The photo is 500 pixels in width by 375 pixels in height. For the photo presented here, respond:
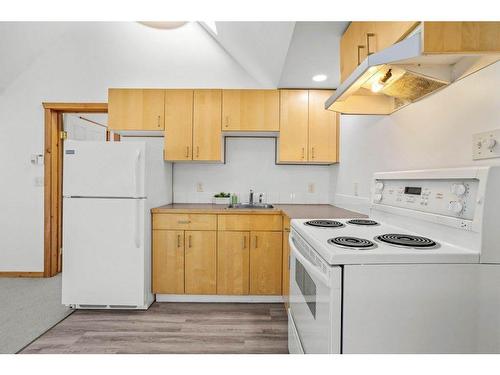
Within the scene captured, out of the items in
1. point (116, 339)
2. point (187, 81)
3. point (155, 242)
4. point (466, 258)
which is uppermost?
point (187, 81)

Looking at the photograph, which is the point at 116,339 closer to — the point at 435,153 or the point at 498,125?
the point at 435,153

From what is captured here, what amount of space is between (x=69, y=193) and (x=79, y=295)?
2.90 ft

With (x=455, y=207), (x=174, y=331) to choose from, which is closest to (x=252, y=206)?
(x=174, y=331)

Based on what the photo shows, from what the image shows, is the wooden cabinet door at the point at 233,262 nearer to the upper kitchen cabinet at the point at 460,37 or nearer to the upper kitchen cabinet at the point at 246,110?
the upper kitchen cabinet at the point at 246,110

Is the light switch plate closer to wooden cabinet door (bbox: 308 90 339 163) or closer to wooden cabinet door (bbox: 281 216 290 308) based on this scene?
wooden cabinet door (bbox: 281 216 290 308)

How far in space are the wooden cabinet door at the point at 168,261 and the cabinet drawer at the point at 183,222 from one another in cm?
6

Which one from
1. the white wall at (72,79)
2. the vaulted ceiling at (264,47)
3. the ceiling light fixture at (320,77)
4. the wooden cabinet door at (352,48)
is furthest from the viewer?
the white wall at (72,79)

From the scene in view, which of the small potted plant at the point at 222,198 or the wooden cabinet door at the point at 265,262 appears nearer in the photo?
the wooden cabinet door at the point at 265,262

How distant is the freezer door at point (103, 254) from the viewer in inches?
97.0

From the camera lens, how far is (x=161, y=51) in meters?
3.25

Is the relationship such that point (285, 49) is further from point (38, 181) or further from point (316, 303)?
point (38, 181)

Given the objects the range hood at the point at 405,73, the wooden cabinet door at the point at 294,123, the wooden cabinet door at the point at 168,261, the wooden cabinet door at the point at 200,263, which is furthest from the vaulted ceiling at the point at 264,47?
the wooden cabinet door at the point at 168,261
